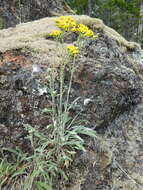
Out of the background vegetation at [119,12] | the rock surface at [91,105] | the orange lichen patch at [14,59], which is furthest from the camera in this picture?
the background vegetation at [119,12]

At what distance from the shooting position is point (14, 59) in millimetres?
2639

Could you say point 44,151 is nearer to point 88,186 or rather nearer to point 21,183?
point 21,183

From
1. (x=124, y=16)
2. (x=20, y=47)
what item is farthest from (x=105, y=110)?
(x=124, y=16)

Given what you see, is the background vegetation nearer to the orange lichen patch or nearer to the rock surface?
Answer: the rock surface

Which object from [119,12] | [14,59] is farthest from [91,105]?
[119,12]

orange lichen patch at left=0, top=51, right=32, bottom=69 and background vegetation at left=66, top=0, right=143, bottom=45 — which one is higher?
orange lichen patch at left=0, top=51, right=32, bottom=69

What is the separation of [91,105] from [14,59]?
94cm

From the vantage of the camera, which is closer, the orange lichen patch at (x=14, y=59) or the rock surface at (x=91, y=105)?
the rock surface at (x=91, y=105)

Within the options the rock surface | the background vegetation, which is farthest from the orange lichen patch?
the background vegetation

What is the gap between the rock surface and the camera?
2.24 meters

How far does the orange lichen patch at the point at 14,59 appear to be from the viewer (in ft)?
8.48

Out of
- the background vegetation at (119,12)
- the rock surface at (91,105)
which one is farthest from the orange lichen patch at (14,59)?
the background vegetation at (119,12)

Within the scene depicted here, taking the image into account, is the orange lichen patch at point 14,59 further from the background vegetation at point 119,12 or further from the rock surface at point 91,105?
the background vegetation at point 119,12

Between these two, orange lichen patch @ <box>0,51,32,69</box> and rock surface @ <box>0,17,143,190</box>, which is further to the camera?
orange lichen patch @ <box>0,51,32,69</box>
